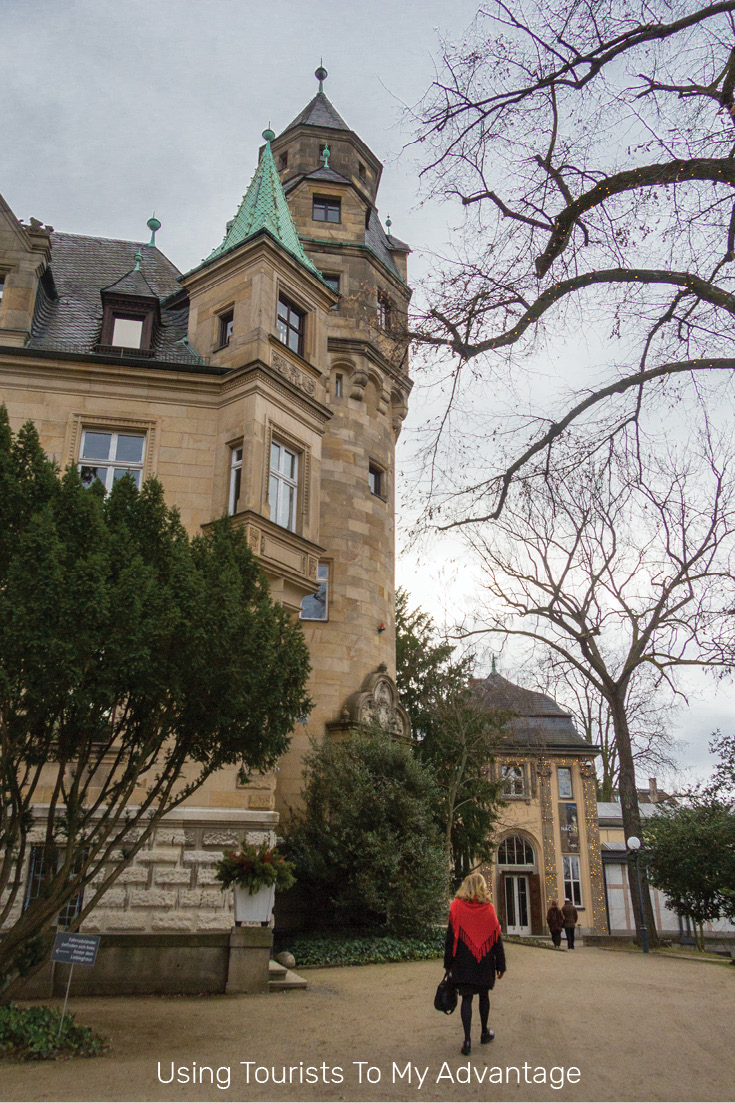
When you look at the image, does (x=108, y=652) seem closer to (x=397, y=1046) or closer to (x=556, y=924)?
(x=397, y=1046)

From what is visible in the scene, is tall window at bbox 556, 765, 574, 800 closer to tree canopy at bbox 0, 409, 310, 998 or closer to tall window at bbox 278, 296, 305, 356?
tall window at bbox 278, 296, 305, 356

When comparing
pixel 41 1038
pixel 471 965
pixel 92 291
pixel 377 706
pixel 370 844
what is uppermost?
pixel 92 291

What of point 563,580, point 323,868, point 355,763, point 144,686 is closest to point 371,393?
point 563,580

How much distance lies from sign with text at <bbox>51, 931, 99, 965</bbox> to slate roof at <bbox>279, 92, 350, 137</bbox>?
2491cm

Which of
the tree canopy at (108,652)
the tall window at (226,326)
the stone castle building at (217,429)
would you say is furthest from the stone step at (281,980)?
the tall window at (226,326)

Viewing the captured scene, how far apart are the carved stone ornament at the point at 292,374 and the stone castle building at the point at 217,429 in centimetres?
4

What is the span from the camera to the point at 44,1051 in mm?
7590

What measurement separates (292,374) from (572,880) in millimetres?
32897

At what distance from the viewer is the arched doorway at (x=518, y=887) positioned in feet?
134

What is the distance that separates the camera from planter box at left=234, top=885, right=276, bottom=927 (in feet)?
39.1

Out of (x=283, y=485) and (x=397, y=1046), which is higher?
(x=283, y=485)

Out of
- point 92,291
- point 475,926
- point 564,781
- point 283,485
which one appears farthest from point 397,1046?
point 564,781

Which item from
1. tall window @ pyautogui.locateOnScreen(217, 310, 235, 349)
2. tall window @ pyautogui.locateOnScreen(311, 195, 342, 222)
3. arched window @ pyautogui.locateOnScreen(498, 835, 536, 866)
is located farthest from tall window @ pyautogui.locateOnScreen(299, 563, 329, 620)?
arched window @ pyautogui.locateOnScreen(498, 835, 536, 866)

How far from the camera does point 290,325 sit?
18156 millimetres
